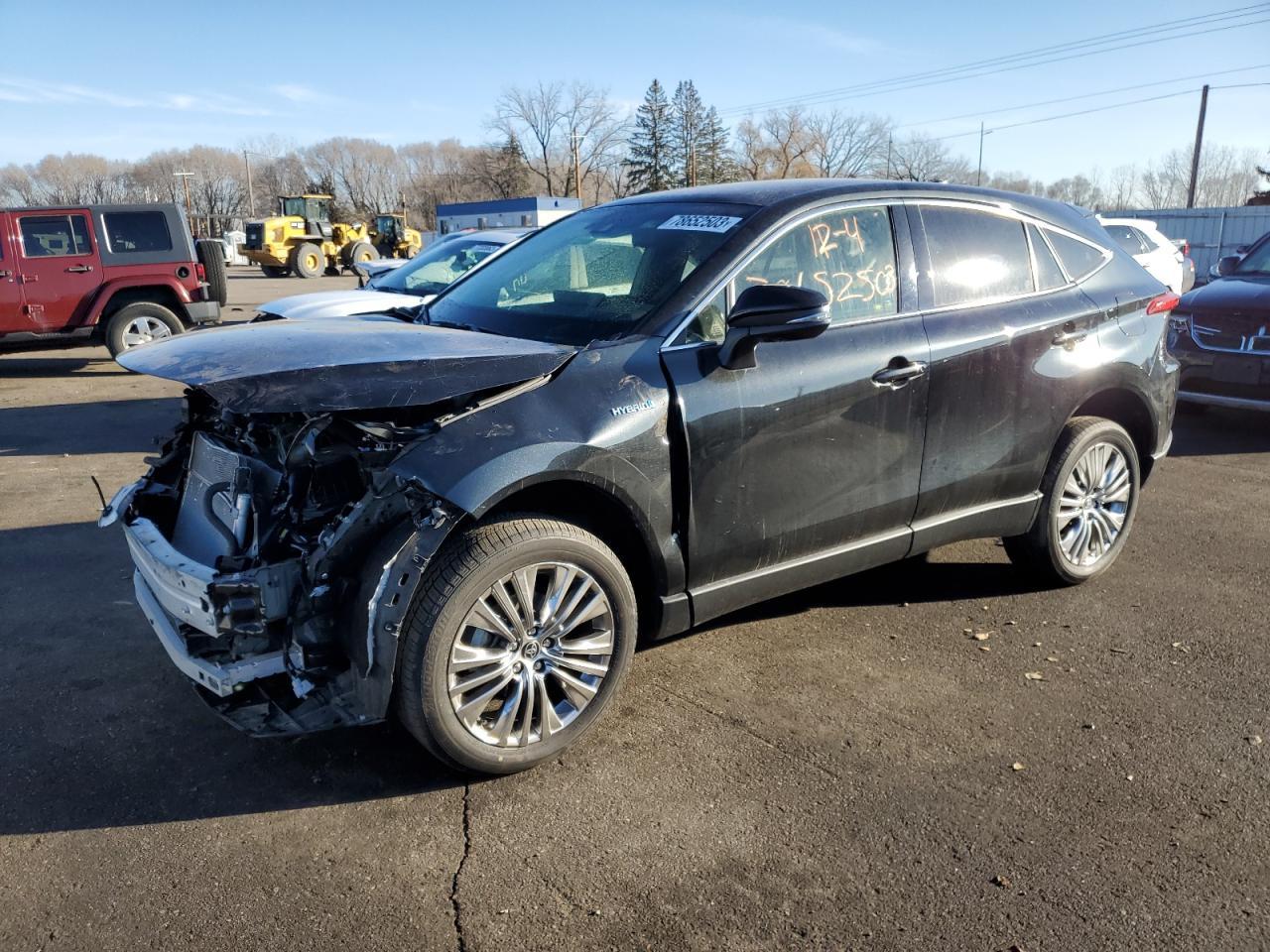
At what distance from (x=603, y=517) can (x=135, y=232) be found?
11437 mm

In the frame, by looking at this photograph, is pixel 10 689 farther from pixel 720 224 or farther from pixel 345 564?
pixel 720 224

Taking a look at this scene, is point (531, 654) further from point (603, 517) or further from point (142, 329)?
point (142, 329)

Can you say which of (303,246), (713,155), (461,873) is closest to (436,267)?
(461,873)

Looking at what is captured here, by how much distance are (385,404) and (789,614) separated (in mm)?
2441

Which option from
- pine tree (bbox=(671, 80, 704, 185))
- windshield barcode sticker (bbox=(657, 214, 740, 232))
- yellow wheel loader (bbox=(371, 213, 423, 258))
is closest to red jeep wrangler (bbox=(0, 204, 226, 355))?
windshield barcode sticker (bbox=(657, 214, 740, 232))

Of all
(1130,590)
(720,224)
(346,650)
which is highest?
(720,224)

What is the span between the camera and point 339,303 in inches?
318

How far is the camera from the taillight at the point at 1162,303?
15.8 ft

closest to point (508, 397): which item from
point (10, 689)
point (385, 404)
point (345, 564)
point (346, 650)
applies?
point (385, 404)

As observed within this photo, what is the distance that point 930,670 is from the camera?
399cm

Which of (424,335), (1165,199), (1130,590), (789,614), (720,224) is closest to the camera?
(424,335)

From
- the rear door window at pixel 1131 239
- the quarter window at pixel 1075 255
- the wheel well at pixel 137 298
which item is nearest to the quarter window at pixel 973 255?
the quarter window at pixel 1075 255

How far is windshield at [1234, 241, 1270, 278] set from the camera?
933cm

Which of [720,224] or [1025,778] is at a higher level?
[720,224]
